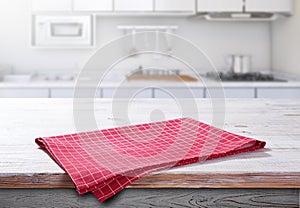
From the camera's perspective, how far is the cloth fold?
769mm

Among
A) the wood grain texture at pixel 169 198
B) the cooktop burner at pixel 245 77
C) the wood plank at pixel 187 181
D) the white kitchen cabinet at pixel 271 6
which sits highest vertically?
the white kitchen cabinet at pixel 271 6

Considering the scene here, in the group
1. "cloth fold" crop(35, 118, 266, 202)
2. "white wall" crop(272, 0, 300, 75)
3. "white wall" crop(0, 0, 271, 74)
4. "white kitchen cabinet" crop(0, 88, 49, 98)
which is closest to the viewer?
"cloth fold" crop(35, 118, 266, 202)

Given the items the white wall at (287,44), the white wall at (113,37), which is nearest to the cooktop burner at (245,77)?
the white wall at (287,44)

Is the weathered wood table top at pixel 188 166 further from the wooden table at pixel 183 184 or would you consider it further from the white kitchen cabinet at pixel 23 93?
the white kitchen cabinet at pixel 23 93

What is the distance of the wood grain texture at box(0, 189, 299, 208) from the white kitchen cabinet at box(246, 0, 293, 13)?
2.96 m

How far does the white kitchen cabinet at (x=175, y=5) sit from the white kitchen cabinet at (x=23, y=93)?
3.57 feet

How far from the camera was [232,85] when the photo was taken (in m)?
3.30

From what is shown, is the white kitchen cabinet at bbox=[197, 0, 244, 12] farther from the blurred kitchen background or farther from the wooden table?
the wooden table

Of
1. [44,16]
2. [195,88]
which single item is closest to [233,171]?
[195,88]

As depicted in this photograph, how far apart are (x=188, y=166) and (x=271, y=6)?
301 centimetres

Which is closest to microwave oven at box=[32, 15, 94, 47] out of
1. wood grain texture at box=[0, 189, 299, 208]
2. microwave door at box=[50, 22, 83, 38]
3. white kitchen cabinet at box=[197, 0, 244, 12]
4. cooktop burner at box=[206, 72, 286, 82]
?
microwave door at box=[50, 22, 83, 38]

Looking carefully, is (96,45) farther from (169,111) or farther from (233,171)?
(233,171)

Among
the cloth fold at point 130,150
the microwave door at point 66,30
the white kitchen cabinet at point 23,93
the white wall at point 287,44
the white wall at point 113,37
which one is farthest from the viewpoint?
the white wall at point 113,37

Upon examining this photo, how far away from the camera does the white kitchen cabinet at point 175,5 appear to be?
3.55m
